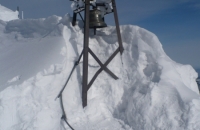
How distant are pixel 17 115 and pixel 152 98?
2484 millimetres

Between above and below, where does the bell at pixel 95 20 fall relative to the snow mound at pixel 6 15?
below

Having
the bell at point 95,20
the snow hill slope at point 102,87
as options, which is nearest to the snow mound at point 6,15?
the snow hill slope at point 102,87

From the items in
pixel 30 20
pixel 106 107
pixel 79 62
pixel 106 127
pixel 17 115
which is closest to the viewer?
pixel 17 115

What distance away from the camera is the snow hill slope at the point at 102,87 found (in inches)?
162

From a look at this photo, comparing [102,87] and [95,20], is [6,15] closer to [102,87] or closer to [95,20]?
[95,20]

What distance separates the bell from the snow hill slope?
1.71ft

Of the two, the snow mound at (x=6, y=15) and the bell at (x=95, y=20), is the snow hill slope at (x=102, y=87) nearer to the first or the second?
the bell at (x=95, y=20)

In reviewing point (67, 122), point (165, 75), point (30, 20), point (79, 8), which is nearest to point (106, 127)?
point (67, 122)

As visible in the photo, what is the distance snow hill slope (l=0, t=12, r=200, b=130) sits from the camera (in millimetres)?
4121

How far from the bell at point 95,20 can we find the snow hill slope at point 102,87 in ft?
1.71

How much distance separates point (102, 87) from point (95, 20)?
157 cm

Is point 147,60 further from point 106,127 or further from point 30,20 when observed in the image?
point 30,20

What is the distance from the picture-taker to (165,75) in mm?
4566

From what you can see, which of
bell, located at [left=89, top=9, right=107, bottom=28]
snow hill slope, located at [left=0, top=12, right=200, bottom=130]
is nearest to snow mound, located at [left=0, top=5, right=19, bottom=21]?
snow hill slope, located at [left=0, top=12, right=200, bottom=130]
